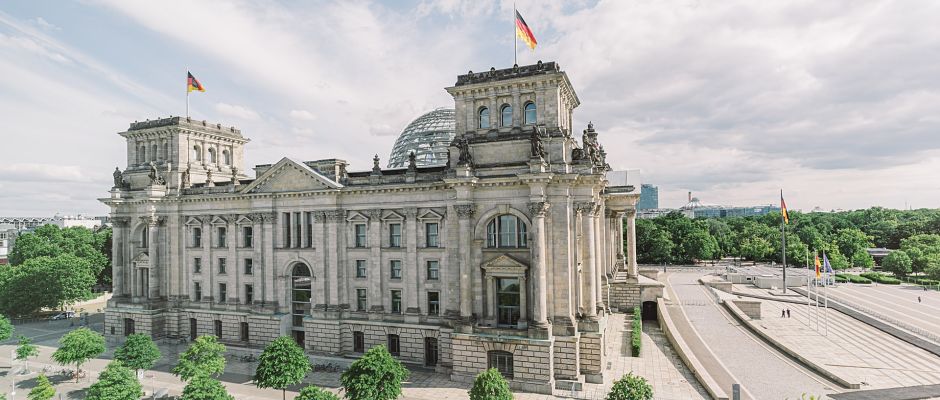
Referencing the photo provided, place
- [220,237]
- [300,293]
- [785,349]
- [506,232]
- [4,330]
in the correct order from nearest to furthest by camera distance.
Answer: [506,232] → [785,349] → [300,293] → [4,330] → [220,237]

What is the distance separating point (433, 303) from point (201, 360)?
19.6m

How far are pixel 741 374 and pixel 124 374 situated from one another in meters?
47.5

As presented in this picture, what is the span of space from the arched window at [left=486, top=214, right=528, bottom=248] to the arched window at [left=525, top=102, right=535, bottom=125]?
8321mm

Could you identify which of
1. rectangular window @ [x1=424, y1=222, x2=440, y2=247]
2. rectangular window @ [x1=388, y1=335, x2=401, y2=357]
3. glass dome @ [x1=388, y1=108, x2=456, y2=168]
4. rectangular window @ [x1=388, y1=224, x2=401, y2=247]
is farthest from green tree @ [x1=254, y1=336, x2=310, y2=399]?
glass dome @ [x1=388, y1=108, x2=456, y2=168]

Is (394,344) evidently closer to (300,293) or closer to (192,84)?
(300,293)

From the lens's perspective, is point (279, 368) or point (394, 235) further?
point (394, 235)

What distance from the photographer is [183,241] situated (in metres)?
57.0

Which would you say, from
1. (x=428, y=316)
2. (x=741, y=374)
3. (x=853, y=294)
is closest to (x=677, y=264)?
(x=853, y=294)

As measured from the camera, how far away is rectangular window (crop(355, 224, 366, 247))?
1916 inches

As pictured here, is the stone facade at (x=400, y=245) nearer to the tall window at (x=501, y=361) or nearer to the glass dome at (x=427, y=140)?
the tall window at (x=501, y=361)

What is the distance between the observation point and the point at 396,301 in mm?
47219

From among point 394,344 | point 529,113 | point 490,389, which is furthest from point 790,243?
point 490,389

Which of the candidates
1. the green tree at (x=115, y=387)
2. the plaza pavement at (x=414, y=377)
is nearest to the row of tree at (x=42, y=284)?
the plaza pavement at (x=414, y=377)

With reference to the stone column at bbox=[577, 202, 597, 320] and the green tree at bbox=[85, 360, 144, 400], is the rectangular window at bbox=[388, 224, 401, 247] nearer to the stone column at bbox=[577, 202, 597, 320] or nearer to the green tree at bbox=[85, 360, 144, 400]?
the stone column at bbox=[577, 202, 597, 320]
